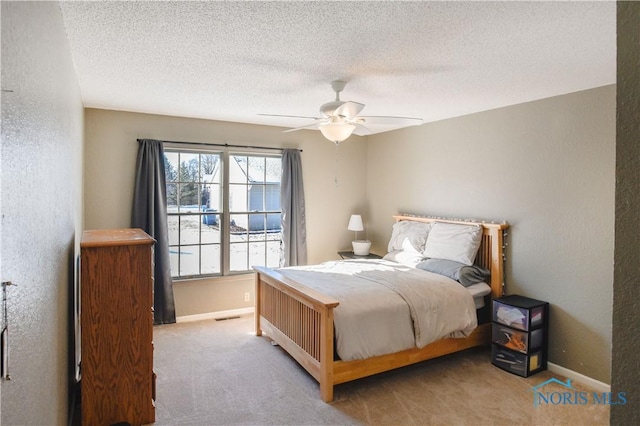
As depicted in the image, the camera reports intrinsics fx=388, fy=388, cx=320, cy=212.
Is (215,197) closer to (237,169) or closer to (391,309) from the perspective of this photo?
(237,169)

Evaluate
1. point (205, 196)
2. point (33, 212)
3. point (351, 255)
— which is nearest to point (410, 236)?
point (351, 255)

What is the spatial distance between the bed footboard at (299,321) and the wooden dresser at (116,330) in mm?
1207

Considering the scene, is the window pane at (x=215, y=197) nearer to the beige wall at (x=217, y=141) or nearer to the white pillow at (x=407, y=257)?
the beige wall at (x=217, y=141)

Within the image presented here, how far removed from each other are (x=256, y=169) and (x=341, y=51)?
9.77ft

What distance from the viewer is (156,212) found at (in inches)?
176

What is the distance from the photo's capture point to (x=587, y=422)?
8.92 ft

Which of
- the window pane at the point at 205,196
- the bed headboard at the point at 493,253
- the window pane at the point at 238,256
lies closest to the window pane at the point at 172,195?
the window pane at the point at 205,196

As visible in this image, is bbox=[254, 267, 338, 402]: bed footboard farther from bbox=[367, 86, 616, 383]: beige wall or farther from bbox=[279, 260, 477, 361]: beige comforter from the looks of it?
bbox=[367, 86, 616, 383]: beige wall

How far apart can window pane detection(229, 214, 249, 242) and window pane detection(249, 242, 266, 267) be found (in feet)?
0.59

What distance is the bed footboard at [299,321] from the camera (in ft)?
9.61

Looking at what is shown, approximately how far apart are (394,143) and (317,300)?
309 centimetres

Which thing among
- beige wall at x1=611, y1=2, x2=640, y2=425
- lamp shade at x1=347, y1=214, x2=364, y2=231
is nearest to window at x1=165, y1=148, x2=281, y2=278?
lamp shade at x1=347, y1=214, x2=364, y2=231

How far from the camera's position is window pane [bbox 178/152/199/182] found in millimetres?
4785

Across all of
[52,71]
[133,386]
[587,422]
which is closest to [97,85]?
[52,71]
